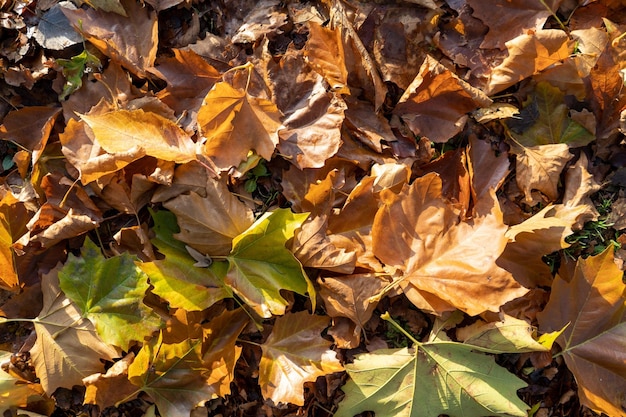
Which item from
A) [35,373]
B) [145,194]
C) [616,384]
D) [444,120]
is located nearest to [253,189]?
[145,194]

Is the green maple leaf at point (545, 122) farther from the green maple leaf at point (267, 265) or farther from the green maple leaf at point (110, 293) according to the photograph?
the green maple leaf at point (110, 293)

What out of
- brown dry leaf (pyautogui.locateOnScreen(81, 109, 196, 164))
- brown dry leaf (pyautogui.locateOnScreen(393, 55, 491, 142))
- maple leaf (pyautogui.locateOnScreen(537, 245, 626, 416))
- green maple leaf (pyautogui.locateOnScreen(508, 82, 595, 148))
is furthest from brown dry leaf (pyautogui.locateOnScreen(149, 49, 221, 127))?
maple leaf (pyautogui.locateOnScreen(537, 245, 626, 416))

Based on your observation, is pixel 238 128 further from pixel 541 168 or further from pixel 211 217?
pixel 541 168

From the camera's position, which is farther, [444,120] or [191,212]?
[444,120]

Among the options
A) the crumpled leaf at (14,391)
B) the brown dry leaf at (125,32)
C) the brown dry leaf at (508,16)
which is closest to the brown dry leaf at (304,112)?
the brown dry leaf at (125,32)

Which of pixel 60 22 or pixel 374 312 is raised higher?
pixel 60 22

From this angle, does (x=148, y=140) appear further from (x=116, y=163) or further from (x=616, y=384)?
(x=616, y=384)

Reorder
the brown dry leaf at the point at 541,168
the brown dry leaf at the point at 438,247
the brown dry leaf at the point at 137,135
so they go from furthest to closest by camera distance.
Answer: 1. the brown dry leaf at the point at 541,168
2. the brown dry leaf at the point at 137,135
3. the brown dry leaf at the point at 438,247
